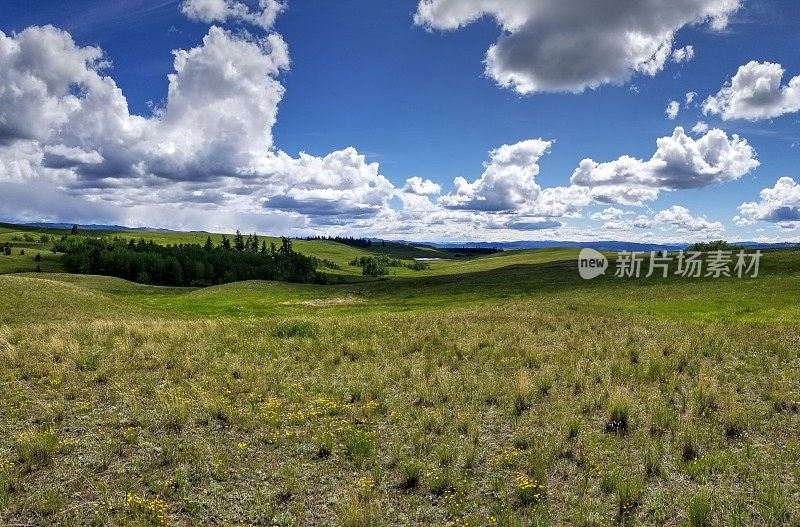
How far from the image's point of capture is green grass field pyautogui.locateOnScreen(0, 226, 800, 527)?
857cm

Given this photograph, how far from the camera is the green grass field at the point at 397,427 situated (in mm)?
8570

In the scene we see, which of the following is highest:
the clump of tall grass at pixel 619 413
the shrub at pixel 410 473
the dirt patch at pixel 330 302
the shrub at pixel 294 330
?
the clump of tall grass at pixel 619 413

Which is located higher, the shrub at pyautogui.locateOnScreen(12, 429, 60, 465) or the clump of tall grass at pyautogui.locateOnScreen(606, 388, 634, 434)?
the clump of tall grass at pyautogui.locateOnScreen(606, 388, 634, 434)

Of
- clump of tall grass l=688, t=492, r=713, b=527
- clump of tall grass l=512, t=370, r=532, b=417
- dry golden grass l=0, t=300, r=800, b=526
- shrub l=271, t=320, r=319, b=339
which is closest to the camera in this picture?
clump of tall grass l=688, t=492, r=713, b=527

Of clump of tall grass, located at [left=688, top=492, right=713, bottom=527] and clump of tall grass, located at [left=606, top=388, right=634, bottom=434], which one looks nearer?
clump of tall grass, located at [left=688, top=492, right=713, bottom=527]

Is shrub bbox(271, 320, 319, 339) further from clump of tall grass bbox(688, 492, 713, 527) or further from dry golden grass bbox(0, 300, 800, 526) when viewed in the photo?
clump of tall grass bbox(688, 492, 713, 527)

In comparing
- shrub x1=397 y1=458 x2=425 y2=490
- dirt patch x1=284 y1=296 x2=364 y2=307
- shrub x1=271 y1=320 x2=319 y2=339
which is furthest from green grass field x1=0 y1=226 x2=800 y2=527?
dirt patch x1=284 y1=296 x2=364 y2=307

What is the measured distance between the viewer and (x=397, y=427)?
1217 cm

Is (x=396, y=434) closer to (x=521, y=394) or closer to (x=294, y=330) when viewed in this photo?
(x=521, y=394)

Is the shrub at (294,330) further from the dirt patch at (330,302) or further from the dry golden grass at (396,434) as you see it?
the dirt patch at (330,302)

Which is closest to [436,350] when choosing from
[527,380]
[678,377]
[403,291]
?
[527,380]

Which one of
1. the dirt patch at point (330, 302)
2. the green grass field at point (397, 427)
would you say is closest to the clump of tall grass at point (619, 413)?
the green grass field at point (397, 427)

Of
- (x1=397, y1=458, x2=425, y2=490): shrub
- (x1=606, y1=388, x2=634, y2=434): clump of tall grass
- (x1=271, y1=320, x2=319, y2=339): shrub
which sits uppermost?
(x1=606, y1=388, x2=634, y2=434): clump of tall grass

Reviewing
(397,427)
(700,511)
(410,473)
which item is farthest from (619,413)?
(410,473)
